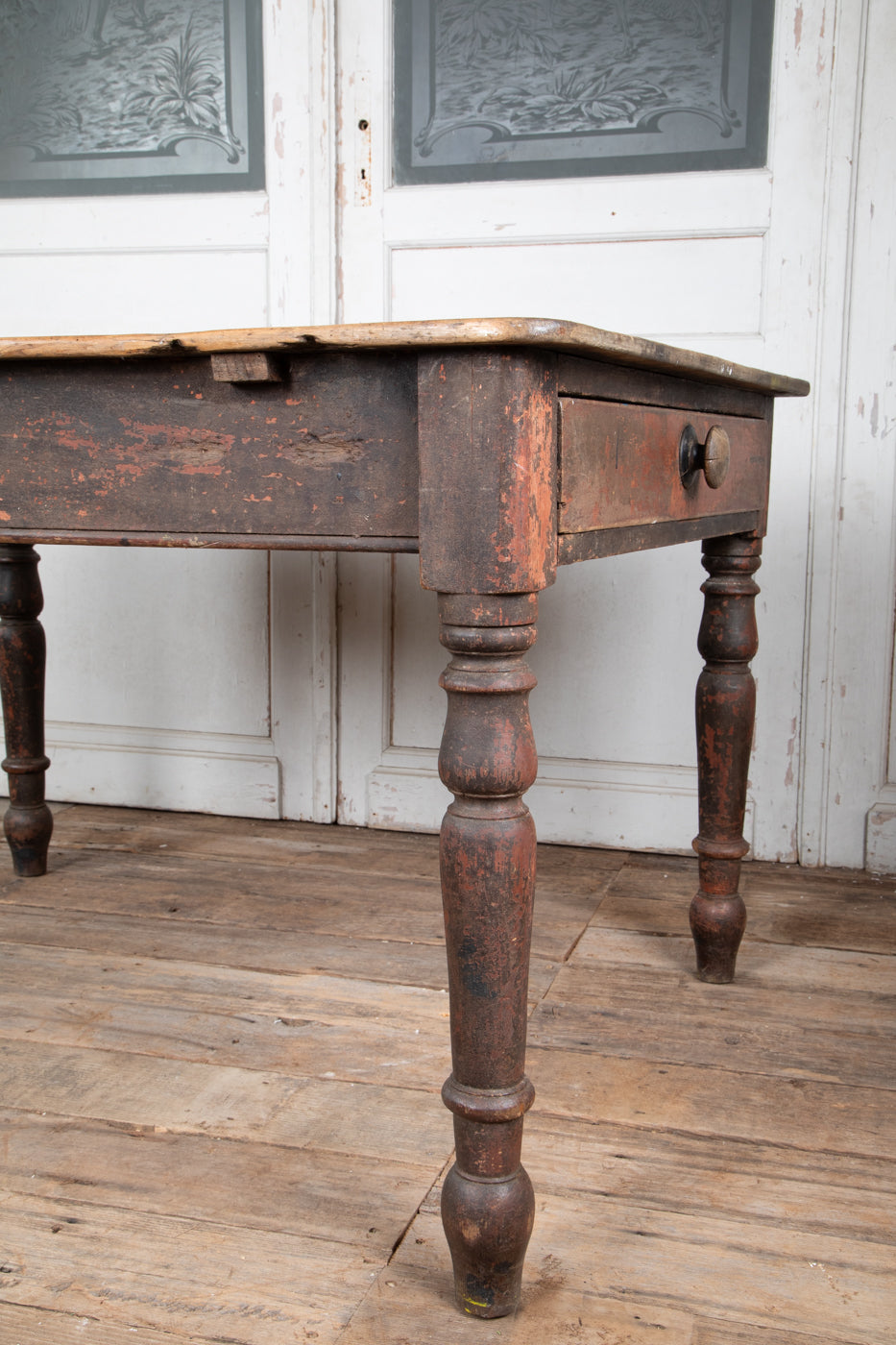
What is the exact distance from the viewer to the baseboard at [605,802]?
2.37 metres

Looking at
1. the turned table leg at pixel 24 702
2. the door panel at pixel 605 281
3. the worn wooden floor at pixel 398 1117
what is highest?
the door panel at pixel 605 281

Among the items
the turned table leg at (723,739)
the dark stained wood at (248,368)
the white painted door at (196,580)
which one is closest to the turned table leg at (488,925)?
the dark stained wood at (248,368)

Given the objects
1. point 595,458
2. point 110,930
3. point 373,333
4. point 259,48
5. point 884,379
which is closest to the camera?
point 373,333

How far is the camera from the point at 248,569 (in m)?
2.55

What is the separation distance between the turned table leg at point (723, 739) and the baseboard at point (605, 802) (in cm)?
62

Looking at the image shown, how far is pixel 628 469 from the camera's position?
3.78 ft

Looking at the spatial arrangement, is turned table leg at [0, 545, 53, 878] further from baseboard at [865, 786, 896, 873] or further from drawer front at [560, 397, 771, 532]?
baseboard at [865, 786, 896, 873]

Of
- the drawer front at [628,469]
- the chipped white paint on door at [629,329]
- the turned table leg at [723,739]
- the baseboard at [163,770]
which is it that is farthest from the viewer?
the baseboard at [163,770]

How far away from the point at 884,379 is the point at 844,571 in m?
0.35

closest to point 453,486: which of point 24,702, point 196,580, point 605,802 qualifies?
point 24,702

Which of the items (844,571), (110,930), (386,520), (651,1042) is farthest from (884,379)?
(110,930)

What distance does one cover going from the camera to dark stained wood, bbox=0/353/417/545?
998mm

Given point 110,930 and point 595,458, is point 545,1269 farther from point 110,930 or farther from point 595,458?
point 110,930

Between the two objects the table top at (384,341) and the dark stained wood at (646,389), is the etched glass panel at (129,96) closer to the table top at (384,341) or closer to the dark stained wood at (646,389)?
the dark stained wood at (646,389)
